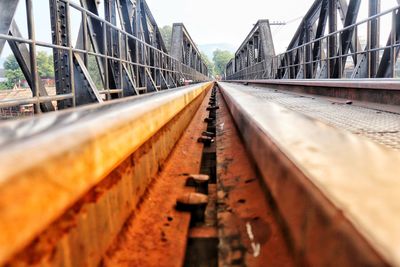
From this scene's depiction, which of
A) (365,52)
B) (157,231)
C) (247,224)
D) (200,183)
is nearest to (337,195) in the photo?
(247,224)

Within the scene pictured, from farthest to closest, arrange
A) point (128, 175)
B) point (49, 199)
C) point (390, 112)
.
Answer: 1. point (390, 112)
2. point (128, 175)
3. point (49, 199)

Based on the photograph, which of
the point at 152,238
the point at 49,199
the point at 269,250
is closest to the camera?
the point at 49,199

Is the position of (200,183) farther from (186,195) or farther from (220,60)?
(220,60)

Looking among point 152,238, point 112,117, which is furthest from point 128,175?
point 112,117

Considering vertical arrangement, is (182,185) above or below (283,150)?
below

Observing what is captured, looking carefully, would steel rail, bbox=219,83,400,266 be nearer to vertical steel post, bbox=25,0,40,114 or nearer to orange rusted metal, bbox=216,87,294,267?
orange rusted metal, bbox=216,87,294,267

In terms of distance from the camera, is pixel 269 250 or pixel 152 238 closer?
pixel 269 250

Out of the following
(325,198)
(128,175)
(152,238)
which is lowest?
(152,238)

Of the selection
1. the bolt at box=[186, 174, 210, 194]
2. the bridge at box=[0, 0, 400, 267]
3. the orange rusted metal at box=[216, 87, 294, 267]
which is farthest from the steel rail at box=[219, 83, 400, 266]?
the bolt at box=[186, 174, 210, 194]

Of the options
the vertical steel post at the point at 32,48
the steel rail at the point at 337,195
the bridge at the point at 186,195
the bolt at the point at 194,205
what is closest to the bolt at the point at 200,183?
the bridge at the point at 186,195

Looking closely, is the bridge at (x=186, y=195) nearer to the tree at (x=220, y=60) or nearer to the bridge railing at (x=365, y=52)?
the bridge railing at (x=365, y=52)

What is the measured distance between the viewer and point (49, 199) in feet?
2.03

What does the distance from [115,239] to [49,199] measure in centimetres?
71

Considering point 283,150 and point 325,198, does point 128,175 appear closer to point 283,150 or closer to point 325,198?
point 283,150
